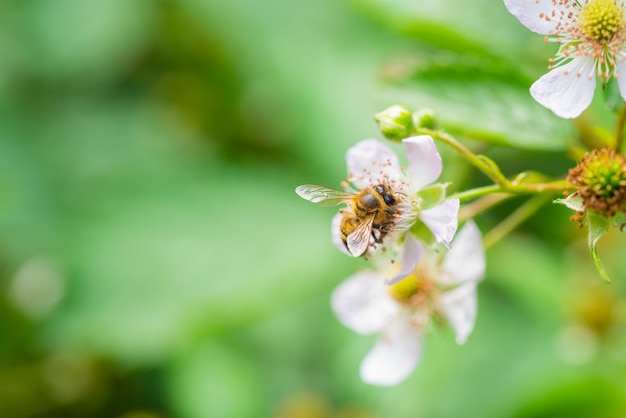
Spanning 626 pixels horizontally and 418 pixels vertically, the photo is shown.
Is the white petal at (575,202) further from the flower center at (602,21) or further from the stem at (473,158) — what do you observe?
the flower center at (602,21)

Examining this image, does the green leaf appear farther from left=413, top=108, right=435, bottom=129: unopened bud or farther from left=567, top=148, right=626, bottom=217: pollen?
left=567, top=148, right=626, bottom=217: pollen

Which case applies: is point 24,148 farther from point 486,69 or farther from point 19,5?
point 486,69

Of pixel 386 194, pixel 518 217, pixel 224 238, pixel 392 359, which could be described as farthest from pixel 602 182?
pixel 224 238

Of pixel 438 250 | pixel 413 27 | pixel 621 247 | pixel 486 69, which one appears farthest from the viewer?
pixel 621 247

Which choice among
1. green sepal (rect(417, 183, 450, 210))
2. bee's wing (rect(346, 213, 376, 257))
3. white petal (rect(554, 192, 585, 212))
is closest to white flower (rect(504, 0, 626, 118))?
white petal (rect(554, 192, 585, 212))

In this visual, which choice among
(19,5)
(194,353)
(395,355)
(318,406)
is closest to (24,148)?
(19,5)

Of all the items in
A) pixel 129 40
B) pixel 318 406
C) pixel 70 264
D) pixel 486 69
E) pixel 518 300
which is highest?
pixel 486 69
